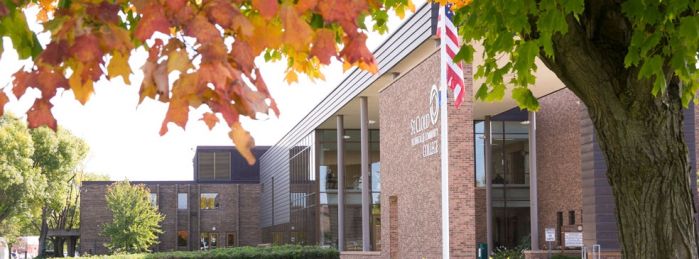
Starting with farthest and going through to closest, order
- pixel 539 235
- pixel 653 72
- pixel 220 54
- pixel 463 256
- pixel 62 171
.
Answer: pixel 62 171 < pixel 539 235 < pixel 463 256 < pixel 653 72 < pixel 220 54

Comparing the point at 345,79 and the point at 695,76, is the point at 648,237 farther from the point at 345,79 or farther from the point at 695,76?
the point at 345,79

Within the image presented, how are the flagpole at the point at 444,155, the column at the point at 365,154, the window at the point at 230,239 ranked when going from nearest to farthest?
1. the flagpole at the point at 444,155
2. the column at the point at 365,154
3. the window at the point at 230,239

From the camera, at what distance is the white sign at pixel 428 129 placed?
24.3m

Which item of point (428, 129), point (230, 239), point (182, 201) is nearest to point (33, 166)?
point (182, 201)

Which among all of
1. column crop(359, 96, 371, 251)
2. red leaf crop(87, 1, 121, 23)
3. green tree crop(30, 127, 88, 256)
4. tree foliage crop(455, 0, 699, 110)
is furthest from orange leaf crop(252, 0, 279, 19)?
green tree crop(30, 127, 88, 256)

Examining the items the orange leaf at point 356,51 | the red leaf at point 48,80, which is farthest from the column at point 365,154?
the red leaf at point 48,80

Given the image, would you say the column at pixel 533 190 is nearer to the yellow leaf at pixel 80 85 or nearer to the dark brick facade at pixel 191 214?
the yellow leaf at pixel 80 85

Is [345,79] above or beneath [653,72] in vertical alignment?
above

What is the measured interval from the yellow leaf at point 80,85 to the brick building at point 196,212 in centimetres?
6315

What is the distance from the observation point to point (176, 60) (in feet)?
10.0

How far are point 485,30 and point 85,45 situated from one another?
6.51m

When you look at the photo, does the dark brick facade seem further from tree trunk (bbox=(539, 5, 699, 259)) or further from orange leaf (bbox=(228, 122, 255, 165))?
orange leaf (bbox=(228, 122, 255, 165))

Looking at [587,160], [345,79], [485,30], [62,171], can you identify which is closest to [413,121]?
[587,160]

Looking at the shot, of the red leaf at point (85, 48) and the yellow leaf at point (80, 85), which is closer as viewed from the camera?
the red leaf at point (85, 48)
